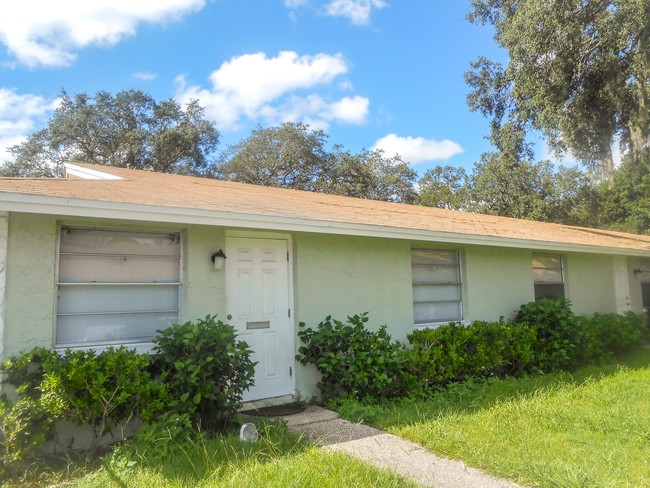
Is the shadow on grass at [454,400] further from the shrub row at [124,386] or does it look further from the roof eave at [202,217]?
the roof eave at [202,217]

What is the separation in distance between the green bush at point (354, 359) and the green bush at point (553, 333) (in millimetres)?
3267

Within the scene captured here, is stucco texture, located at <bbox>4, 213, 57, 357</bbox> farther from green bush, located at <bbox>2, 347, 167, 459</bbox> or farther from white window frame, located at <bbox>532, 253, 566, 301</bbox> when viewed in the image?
white window frame, located at <bbox>532, 253, 566, 301</bbox>

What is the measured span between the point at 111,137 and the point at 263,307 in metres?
23.1

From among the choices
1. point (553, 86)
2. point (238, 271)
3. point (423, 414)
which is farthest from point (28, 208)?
point (553, 86)

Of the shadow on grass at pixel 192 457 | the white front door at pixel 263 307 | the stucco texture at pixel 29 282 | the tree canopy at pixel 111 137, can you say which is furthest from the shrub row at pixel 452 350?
the tree canopy at pixel 111 137

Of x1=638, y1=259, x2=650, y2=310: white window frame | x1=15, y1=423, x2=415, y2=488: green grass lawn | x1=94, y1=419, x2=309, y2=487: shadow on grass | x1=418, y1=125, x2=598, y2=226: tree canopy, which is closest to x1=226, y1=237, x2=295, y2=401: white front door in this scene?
x1=94, y1=419, x2=309, y2=487: shadow on grass

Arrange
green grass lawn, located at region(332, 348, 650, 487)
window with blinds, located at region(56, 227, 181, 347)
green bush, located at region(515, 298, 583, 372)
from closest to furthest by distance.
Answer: green grass lawn, located at region(332, 348, 650, 487) < window with blinds, located at region(56, 227, 181, 347) < green bush, located at region(515, 298, 583, 372)

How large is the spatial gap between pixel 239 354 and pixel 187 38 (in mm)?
12110

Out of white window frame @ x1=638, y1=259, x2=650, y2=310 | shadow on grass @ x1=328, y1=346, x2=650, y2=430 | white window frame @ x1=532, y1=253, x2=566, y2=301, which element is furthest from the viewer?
white window frame @ x1=638, y1=259, x2=650, y2=310

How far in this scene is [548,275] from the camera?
10.3 meters

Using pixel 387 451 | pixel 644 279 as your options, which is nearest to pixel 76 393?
pixel 387 451

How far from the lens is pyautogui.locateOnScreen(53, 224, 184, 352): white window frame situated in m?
4.91

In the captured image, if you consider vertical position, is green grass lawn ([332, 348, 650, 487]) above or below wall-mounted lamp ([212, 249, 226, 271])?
below

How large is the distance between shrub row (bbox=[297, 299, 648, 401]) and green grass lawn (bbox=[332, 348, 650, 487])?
13.5 inches
